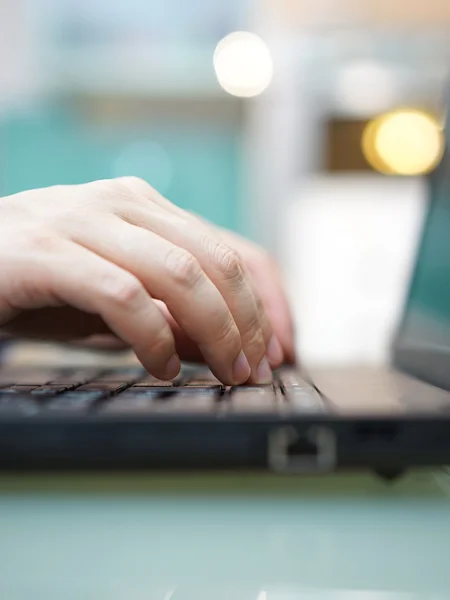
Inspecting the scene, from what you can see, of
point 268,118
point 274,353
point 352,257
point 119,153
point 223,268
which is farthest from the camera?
point 119,153

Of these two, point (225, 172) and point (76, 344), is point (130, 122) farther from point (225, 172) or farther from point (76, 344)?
point (76, 344)

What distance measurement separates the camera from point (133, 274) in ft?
1.52

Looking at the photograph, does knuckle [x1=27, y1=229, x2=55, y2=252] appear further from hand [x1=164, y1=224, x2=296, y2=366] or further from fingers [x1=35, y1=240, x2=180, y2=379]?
hand [x1=164, y1=224, x2=296, y2=366]

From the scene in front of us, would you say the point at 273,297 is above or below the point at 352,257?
above

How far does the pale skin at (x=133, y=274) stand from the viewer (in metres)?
0.44

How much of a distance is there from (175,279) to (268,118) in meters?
1.90

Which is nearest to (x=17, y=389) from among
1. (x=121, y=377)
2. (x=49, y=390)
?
(x=49, y=390)

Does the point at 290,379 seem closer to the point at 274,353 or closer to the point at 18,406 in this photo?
the point at 274,353

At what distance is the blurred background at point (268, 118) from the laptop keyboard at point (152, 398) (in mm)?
1429

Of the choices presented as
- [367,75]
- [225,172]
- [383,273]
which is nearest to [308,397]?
[383,273]

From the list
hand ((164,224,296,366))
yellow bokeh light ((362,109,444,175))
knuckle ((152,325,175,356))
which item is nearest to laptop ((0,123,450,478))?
knuckle ((152,325,175,356))

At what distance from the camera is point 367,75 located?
6.93ft

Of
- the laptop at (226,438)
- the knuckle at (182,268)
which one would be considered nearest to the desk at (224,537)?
the laptop at (226,438)

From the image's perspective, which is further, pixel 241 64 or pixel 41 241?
pixel 241 64
